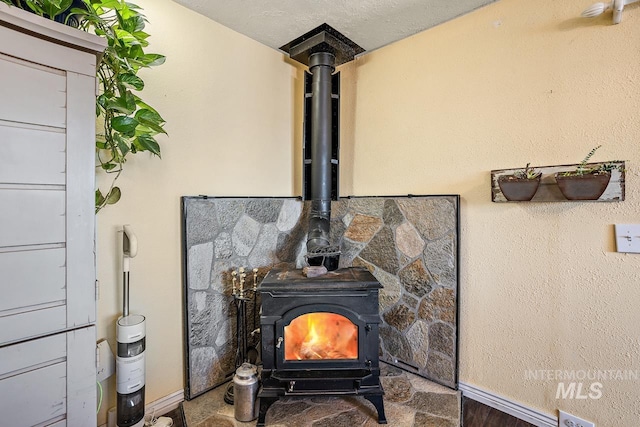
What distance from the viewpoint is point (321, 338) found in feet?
5.56

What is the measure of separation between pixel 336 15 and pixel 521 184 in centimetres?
149

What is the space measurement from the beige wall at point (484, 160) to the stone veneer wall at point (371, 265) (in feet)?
0.31

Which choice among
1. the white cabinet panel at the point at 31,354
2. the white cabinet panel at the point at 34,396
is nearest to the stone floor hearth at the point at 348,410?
the white cabinet panel at the point at 34,396

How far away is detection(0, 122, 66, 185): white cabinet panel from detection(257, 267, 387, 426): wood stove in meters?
1.00

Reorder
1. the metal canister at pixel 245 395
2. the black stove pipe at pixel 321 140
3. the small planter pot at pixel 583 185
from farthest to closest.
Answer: the black stove pipe at pixel 321 140
the metal canister at pixel 245 395
the small planter pot at pixel 583 185

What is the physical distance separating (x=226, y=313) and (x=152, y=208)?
809 millimetres

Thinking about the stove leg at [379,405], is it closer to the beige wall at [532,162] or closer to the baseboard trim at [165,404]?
the beige wall at [532,162]

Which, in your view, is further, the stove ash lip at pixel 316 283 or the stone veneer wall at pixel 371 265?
the stone veneer wall at pixel 371 265

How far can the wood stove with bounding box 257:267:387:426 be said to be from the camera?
1541mm

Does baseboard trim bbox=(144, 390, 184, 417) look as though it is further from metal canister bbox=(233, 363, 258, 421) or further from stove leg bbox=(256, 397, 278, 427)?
stove leg bbox=(256, 397, 278, 427)

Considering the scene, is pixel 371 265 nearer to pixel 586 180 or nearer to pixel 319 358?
pixel 319 358

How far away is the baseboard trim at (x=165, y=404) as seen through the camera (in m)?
1.60

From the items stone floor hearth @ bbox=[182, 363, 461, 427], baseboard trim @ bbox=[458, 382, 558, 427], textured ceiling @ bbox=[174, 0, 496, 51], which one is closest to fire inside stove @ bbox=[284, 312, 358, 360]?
stone floor hearth @ bbox=[182, 363, 461, 427]

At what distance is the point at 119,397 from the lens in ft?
4.57
